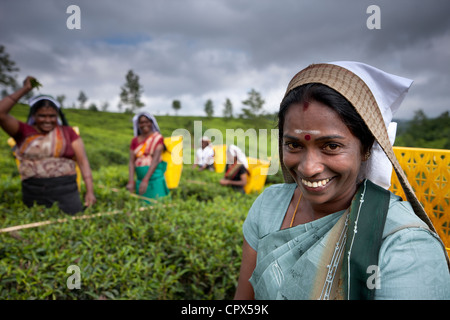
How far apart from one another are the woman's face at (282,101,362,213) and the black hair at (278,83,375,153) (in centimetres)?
2

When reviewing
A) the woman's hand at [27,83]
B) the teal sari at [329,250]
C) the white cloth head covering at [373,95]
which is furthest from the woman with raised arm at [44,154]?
the white cloth head covering at [373,95]

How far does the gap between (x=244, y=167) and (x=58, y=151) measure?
4323 millimetres

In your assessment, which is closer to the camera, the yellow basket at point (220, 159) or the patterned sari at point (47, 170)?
the patterned sari at point (47, 170)

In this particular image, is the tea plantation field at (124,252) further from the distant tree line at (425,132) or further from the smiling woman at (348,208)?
the distant tree line at (425,132)

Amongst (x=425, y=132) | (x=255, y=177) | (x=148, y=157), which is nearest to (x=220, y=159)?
(x=255, y=177)

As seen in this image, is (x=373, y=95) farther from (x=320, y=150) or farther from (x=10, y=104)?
(x=10, y=104)

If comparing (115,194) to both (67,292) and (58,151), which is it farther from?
(67,292)

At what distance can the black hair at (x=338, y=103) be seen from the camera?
111cm

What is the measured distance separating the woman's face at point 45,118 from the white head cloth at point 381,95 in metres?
3.83

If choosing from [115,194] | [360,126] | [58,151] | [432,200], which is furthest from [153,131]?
[360,126]

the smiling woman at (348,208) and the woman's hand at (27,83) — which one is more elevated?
the woman's hand at (27,83)

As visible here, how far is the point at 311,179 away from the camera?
1184 mm

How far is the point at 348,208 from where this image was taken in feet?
3.97

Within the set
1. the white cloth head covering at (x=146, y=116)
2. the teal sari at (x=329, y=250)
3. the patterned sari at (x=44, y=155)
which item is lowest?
the teal sari at (x=329, y=250)
